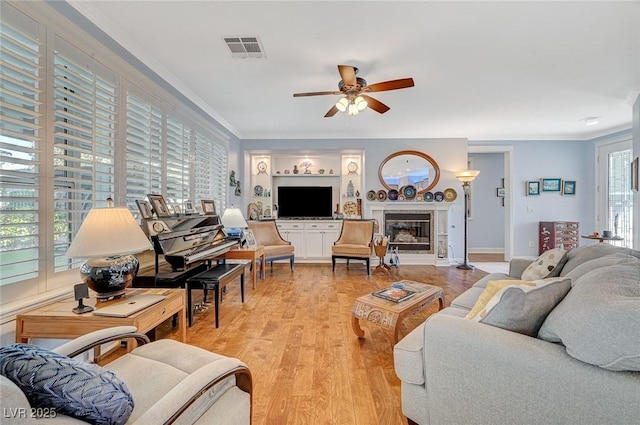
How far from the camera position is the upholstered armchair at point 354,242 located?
483 cm

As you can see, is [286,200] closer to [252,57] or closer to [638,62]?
[252,57]

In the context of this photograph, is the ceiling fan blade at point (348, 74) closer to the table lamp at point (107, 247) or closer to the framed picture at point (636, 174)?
the table lamp at point (107, 247)

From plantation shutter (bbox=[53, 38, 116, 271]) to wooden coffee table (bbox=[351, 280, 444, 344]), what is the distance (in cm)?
216

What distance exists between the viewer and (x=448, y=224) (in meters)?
5.71

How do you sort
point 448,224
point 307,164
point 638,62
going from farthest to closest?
point 307,164
point 448,224
point 638,62

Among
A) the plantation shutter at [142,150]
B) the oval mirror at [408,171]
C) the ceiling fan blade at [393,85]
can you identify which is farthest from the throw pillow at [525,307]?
the oval mirror at [408,171]

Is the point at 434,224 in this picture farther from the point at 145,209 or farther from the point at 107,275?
the point at 107,275

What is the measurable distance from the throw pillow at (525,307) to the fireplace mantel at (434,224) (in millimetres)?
4361

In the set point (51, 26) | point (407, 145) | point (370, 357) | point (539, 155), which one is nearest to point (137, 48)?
point (51, 26)

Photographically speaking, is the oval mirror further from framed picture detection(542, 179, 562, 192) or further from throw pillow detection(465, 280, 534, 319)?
throw pillow detection(465, 280, 534, 319)

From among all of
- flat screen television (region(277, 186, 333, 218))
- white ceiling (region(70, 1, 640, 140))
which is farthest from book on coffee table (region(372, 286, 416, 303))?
flat screen television (region(277, 186, 333, 218))

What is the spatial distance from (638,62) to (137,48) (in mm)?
4838

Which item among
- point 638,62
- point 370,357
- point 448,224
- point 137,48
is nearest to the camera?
point 370,357

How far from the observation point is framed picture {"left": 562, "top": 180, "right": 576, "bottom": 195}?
5789 mm
